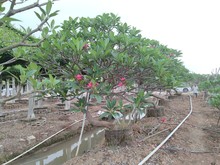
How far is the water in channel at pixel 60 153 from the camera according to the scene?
4.43 metres

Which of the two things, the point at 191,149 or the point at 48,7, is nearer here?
the point at 48,7

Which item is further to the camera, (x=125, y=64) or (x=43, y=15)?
(x=125, y=64)

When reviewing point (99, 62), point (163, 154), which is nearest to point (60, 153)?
point (163, 154)

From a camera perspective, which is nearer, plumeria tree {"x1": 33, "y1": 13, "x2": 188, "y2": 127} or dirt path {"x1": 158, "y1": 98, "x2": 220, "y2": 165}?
plumeria tree {"x1": 33, "y1": 13, "x2": 188, "y2": 127}

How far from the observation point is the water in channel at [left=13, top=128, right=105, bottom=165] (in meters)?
4.43

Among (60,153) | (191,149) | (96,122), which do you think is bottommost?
(60,153)

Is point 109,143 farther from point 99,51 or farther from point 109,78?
point 99,51

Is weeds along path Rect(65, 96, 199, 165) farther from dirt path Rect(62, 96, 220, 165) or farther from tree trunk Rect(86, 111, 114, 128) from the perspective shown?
tree trunk Rect(86, 111, 114, 128)

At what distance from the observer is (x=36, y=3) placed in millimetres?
980

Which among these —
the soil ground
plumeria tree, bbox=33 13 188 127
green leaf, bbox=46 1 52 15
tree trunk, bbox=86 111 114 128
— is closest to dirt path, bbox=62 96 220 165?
the soil ground

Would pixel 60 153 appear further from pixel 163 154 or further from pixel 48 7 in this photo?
pixel 48 7

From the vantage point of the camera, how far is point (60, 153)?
4.93 m

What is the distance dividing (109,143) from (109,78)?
1121 mm

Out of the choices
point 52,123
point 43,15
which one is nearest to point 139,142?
point 43,15
